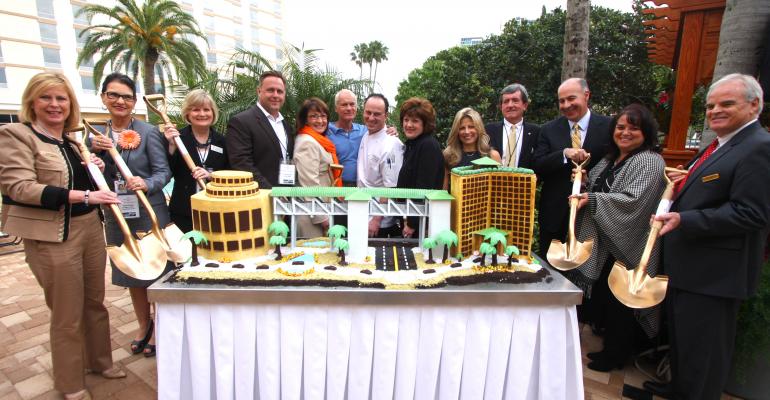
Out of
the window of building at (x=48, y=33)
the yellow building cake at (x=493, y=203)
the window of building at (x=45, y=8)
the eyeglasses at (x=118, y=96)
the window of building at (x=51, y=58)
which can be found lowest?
the yellow building cake at (x=493, y=203)

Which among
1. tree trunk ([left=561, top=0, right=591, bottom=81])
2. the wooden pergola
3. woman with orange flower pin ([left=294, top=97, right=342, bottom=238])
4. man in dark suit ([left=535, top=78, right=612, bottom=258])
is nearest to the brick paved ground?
man in dark suit ([left=535, top=78, right=612, bottom=258])

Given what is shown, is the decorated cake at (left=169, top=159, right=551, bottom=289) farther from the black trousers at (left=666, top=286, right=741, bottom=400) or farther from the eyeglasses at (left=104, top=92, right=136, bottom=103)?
the eyeglasses at (left=104, top=92, right=136, bottom=103)

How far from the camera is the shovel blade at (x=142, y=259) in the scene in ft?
6.35

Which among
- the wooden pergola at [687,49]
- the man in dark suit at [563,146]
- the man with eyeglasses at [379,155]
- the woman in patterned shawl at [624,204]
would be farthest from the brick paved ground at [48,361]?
the wooden pergola at [687,49]

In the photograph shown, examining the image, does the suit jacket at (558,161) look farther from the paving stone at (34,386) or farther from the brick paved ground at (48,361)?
the paving stone at (34,386)

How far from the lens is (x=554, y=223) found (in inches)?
116

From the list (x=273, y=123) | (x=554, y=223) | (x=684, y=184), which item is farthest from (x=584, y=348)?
(x=273, y=123)

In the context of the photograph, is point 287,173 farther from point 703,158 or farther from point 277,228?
point 703,158

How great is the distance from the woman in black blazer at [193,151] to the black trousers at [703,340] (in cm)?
329

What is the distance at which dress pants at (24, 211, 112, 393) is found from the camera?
2213 millimetres

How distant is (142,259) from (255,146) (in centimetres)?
134

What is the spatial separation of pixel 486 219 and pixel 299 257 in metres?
1.22

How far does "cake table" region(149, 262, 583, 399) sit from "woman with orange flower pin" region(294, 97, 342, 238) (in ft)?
4.00

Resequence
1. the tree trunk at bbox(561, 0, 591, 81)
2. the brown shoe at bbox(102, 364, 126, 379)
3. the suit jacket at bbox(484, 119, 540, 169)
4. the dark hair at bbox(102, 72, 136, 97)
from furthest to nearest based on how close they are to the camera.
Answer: the tree trunk at bbox(561, 0, 591, 81)
the suit jacket at bbox(484, 119, 540, 169)
the brown shoe at bbox(102, 364, 126, 379)
the dark hair at bbox(102, 72, 136, 97)
